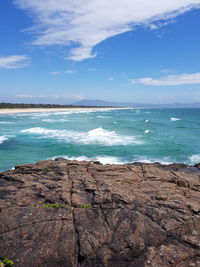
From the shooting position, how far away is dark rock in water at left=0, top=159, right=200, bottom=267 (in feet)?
25.7

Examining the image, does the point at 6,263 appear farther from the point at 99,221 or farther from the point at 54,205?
the point at 99,221

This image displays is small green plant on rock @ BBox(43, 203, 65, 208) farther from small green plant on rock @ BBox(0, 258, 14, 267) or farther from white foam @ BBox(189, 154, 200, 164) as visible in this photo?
white foam @ BBox(189, 154, 200, 164)

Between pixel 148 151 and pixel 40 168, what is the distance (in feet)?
64.3

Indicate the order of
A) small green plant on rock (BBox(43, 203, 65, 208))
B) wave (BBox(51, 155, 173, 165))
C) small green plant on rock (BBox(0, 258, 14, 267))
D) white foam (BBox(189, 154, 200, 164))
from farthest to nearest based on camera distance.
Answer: white foam (BBox(189, 154, 200, 164)) → wave (BBox(51, 155, 173, 165)) → small green plant on rock (BBox(43, 203, 65, 208)) → small green plant on rock (BBox(0, 258, 14, 267))

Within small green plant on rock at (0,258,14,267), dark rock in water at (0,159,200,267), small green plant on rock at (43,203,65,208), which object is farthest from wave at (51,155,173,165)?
small green plant on rock at (0,258,14,267)

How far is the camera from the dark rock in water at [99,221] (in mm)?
7844

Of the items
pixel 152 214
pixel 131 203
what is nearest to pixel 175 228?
pixel 152 214

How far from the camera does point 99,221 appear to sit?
951 cm

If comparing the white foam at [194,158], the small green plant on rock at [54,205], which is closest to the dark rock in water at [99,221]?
the small green plant on rock at [54,205]

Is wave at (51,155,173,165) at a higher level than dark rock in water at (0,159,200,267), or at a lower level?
lower

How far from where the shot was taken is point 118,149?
32281 millimetres

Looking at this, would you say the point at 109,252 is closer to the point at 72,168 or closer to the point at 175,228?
the point at 175,228

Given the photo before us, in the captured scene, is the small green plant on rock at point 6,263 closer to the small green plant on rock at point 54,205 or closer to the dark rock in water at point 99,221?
the dark rock in water at point 99,221

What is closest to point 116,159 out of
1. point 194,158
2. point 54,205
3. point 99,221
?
point 194,158
